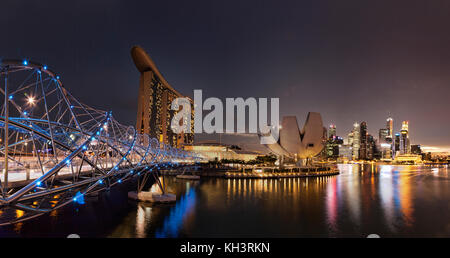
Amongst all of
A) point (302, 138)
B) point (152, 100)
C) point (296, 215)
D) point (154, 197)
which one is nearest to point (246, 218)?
point (296, 215)

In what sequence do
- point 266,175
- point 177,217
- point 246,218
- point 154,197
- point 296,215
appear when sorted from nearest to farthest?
point 177,217 → point 246,218 → point 296,215 → point 154,197 → point 266,175

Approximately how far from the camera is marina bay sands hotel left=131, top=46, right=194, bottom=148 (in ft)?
335

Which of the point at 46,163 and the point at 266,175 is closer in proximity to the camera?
the point at 46,163

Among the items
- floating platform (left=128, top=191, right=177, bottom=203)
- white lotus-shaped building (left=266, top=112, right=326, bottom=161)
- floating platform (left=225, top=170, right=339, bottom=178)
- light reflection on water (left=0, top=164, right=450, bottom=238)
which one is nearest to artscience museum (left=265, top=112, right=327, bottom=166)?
white lotus-shaped building (left=266, top=112, right=326, bottom=161)

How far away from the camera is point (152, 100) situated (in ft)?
349

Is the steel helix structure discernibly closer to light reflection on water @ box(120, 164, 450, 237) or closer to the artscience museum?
light reflection on water @ box(120, 164, 450, 237)

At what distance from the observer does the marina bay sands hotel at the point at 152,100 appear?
10219cm

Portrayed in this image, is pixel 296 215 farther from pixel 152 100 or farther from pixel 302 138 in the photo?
pixel 152 100

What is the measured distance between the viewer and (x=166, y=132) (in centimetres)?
12062

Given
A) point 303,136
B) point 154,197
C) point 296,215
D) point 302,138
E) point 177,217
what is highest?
point 303,136

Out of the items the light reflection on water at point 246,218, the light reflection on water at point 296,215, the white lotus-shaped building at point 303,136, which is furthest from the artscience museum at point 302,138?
the light reflection on water at point 246,218
